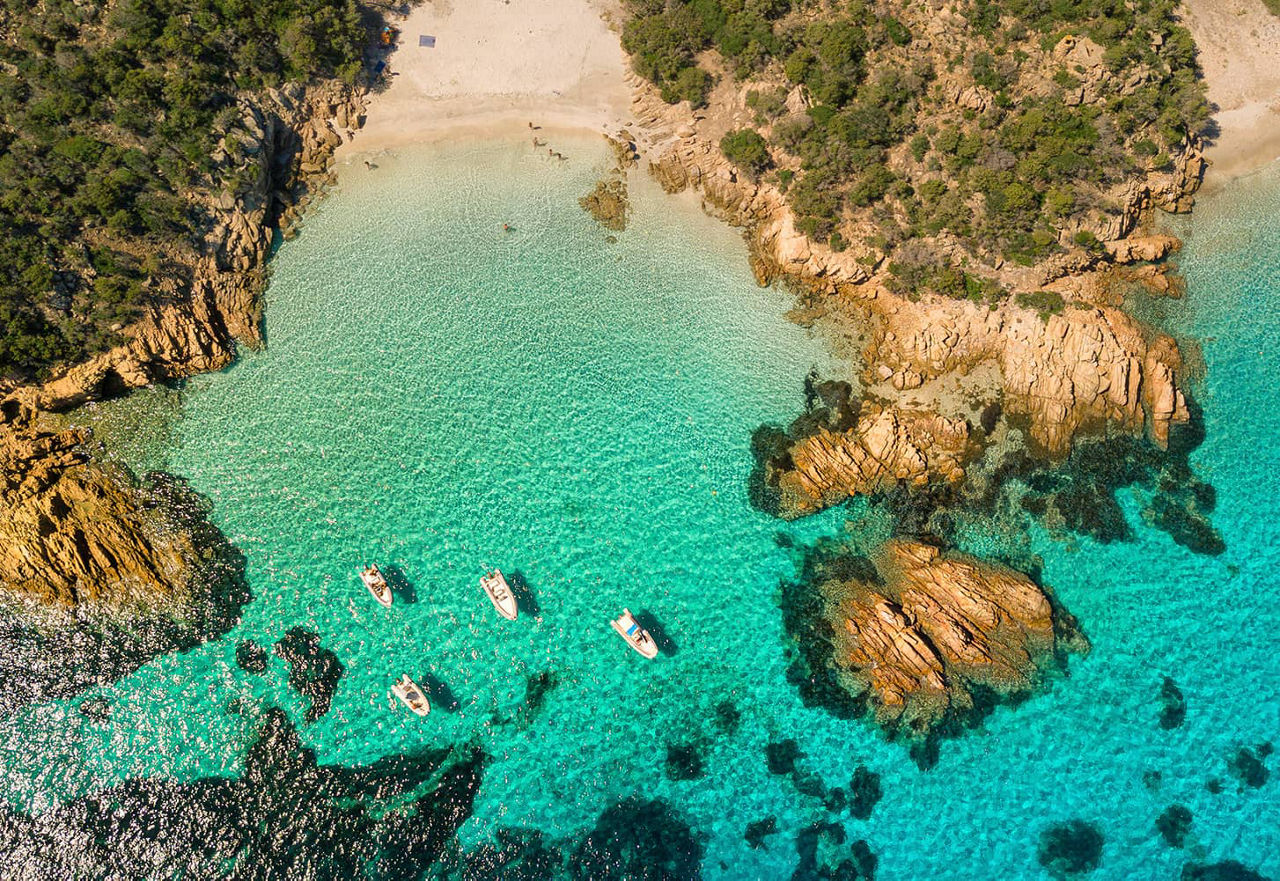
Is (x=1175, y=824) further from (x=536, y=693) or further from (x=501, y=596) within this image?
(x=501, y=596)

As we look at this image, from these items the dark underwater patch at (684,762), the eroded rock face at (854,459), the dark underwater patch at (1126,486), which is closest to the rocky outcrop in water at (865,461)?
the eroded rock face at (854,459)

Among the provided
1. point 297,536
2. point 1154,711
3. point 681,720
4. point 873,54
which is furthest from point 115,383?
point 1154,711

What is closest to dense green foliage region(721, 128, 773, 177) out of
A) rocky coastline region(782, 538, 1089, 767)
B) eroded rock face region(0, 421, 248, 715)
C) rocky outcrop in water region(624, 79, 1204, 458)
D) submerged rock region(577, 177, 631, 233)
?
rocky outcrop in water region(624, 79, 1204, 458)

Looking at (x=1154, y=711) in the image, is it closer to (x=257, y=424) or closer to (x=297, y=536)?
(x=297, y=536)

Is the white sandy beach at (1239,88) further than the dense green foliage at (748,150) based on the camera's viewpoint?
Yes

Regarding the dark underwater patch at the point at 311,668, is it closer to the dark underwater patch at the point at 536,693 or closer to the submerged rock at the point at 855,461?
the dark underwater patch at the point at 536,693

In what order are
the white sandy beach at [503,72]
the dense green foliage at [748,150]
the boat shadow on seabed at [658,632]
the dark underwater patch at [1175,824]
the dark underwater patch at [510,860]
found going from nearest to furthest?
the dark underwater patch at [510,860] < the dark underwater patch at [1175,824] < the boat shadow on seabed at [658,632] < the dense green foliage at [748,150] < the white sandy beach at [503,72]
